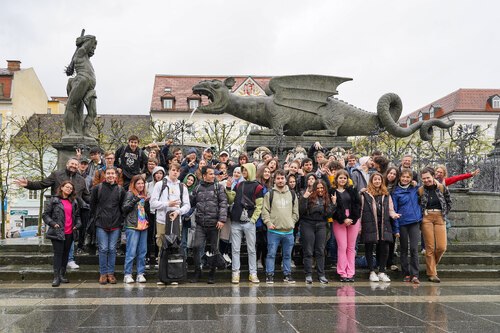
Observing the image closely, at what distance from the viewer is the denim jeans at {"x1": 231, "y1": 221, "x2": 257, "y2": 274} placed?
759cm

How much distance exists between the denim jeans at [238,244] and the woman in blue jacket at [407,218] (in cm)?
245

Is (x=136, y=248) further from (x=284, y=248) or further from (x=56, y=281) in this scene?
(x=284, y=248)

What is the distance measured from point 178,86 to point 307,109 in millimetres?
41633

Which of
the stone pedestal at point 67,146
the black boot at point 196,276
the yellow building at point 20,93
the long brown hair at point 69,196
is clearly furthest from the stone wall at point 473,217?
the yellow building at point 20,93

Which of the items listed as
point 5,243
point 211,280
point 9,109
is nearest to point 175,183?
point 211,280

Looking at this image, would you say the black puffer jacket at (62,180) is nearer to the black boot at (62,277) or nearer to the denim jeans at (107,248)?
the denim jeans at (107,248)

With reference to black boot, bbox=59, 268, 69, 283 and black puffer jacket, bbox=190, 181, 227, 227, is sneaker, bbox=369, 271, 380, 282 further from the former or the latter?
black boot, bbox=59, 268, 69, 283

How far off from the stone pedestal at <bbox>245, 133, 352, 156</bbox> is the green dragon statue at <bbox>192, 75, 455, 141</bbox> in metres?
0.17

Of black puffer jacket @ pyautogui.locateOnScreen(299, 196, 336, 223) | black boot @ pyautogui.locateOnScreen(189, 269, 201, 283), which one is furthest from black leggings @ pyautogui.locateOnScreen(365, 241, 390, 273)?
black boot @ pyautogui.locateOnScreen(189, 269, 201, 283)

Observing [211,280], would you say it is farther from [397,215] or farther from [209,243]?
[397,215]

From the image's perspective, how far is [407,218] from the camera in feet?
25.9

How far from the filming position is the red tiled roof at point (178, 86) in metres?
51.2

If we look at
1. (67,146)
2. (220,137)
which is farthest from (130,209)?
(220,137)

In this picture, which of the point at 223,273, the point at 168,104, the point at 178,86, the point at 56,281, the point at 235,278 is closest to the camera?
the point at 56,281
